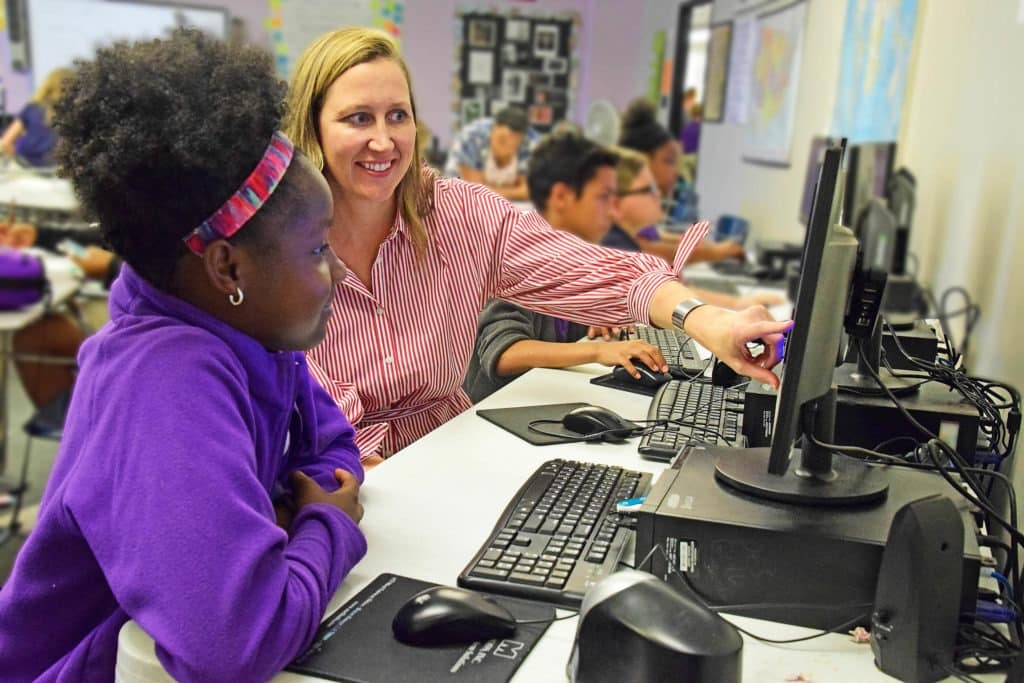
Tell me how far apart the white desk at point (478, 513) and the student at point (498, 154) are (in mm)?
3865

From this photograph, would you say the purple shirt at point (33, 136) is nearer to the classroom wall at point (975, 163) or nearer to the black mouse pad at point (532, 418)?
the classroom wall at point (975, 163)

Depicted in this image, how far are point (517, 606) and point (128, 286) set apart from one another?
0.48m

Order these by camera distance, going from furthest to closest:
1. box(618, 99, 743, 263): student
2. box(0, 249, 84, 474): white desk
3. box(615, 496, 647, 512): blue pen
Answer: box(618, 99, 743, 263): student → box(0, 249, 84, 474): white desk → box(615, 496, 647, 512): blue pen

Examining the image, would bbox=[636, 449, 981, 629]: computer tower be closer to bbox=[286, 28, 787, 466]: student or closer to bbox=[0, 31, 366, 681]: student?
bbox=[0, 31, 366, 681]: student

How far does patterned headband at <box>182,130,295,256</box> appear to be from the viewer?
844mm

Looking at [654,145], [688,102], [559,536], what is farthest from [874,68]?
[688,102]

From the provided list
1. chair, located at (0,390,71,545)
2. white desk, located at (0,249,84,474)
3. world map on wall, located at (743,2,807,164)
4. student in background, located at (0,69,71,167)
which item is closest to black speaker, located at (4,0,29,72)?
student in background, located at (0,69,71,167)

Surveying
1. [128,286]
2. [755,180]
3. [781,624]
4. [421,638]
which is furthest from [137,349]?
[755,180]

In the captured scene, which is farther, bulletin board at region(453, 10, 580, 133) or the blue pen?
bulletin board at region(453, 10, 580, 133)

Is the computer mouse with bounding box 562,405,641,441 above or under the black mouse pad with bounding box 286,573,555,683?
above

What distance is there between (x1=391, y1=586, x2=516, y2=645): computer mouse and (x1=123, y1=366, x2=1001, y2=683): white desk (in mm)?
32

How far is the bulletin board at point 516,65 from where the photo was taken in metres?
7.48

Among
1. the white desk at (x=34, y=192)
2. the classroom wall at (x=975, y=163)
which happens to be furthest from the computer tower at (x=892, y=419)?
the white desk at (x=34, y=192)

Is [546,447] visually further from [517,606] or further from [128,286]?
[128,286]
